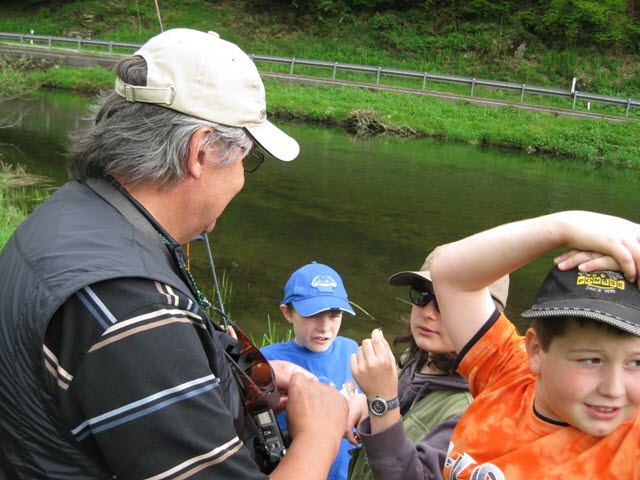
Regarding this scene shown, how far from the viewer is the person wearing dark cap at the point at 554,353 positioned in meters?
1.38

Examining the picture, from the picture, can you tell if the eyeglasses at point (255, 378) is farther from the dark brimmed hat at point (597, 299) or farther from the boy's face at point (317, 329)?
the boy's face at point (317, 329)

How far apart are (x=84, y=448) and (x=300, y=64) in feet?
85.9

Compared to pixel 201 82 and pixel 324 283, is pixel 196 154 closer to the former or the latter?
pixel 201 82

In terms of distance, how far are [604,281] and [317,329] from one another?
202 centimetres

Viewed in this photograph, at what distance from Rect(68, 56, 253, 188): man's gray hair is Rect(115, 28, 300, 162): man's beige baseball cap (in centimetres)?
2

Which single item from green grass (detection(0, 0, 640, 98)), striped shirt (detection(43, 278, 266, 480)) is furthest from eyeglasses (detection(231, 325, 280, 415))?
green grass (detection(0, 0, 640, 98))

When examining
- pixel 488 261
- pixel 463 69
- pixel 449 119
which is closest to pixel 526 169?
pixel 449 119

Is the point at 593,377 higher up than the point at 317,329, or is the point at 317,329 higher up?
the point at 593,377

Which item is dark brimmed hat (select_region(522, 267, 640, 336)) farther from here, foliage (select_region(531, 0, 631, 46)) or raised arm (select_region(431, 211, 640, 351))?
foliage (select_region(531, 0, 631, 46))

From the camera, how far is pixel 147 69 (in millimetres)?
1707

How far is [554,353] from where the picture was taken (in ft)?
4.93

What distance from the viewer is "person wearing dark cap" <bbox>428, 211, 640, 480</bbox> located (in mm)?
1379

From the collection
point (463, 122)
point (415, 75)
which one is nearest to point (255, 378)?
point (463, 122)

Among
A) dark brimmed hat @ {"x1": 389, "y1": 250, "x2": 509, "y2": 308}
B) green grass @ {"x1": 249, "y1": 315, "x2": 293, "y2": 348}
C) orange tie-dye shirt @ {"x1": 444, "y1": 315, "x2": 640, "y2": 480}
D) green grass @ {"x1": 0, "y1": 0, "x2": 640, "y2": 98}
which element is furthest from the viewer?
green grass @ {"x1": 0, "y1": 0, "x2": 640, "y2": 98}
